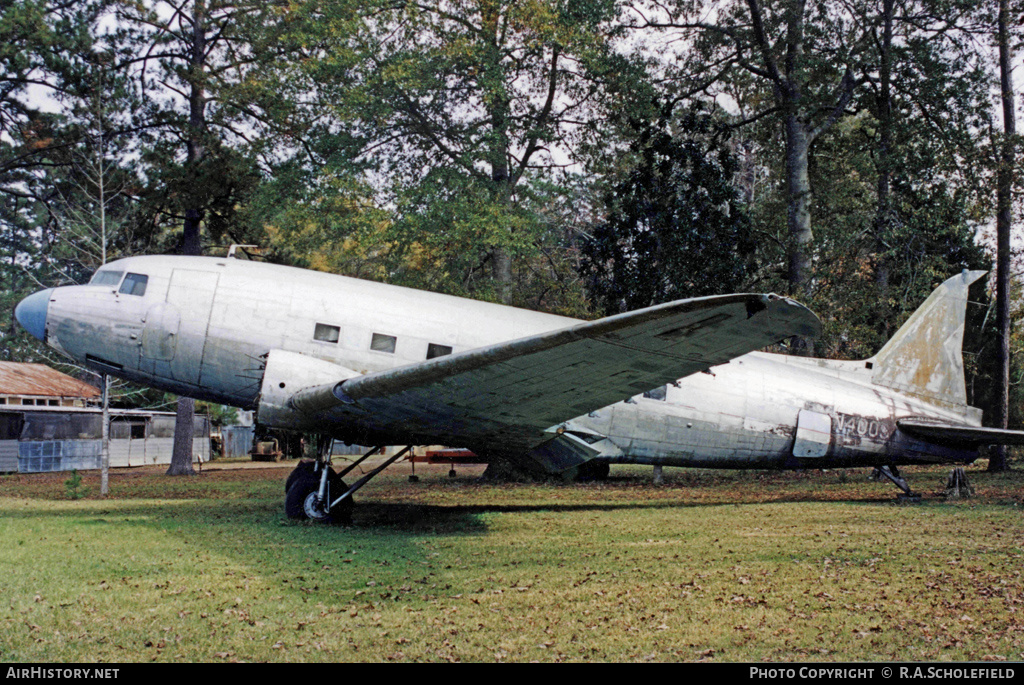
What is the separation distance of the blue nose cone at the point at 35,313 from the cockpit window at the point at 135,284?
1.32m

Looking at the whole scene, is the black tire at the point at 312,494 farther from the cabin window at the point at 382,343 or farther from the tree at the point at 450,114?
the tree at the point at 450,114

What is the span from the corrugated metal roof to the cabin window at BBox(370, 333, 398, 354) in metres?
26.6

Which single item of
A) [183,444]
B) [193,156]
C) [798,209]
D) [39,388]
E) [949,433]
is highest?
[193,156]

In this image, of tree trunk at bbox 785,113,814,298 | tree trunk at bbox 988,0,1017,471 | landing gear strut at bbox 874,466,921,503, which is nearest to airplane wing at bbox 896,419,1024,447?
landing gear strut at bbox 874,466,921,503

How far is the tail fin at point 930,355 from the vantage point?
14.0 metres

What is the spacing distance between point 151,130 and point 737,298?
23.5m

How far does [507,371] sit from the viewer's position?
811cm

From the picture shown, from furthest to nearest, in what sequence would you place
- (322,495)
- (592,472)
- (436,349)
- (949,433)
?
1. (592,472)
2. (949,433)
3. (436,349)
4. (322,495)

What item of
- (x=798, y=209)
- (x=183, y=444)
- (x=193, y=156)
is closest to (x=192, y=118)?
(x=193, y=156)

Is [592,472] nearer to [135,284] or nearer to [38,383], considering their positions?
[135,284]

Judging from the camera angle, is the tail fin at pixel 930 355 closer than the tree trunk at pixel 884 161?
Yes

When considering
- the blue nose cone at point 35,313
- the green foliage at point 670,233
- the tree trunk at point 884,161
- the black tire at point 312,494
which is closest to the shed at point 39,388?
the blue nose cone at point 35,313

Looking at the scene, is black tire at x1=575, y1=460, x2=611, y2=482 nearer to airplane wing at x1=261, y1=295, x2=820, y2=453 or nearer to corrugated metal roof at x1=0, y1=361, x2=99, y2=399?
airplane wing at x1=261, y1=295, x2=820, y2=453

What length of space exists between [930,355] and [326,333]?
1120 centimetres
